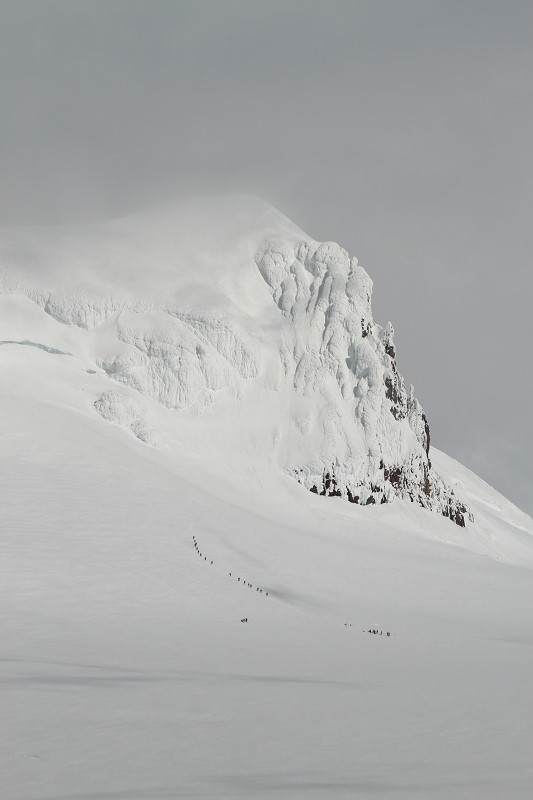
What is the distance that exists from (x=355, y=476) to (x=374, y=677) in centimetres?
7182

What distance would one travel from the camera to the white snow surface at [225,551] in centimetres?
962

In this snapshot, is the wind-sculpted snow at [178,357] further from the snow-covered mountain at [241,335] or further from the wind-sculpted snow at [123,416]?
the wind-sculpted snow at [123,416]

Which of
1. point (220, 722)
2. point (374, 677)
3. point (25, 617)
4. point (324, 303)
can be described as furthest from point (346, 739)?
point (324, 303)

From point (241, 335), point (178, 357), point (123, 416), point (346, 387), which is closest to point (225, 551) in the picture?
point (123, 416)

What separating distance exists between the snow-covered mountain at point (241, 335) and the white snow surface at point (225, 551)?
33cm

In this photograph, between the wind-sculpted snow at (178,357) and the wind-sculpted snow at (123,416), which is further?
the wind-sculpted snow at (178,357)

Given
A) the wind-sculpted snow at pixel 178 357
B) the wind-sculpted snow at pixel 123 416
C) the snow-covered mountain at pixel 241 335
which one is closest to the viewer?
the wind-sculpted snow at pixel 123 416

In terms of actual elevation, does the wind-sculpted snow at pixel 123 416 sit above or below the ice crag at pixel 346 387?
below

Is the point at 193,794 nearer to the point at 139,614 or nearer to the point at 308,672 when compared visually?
the point at 308,672

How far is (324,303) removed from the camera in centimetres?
9838

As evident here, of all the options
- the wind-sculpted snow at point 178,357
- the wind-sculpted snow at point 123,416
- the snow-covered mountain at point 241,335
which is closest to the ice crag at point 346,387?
the snow-covered mountain at point 241,335

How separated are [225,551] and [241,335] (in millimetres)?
50037

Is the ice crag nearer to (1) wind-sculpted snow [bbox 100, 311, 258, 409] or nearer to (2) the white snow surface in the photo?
(2) the white snow surface

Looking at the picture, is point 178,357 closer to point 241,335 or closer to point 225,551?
point 241,335
